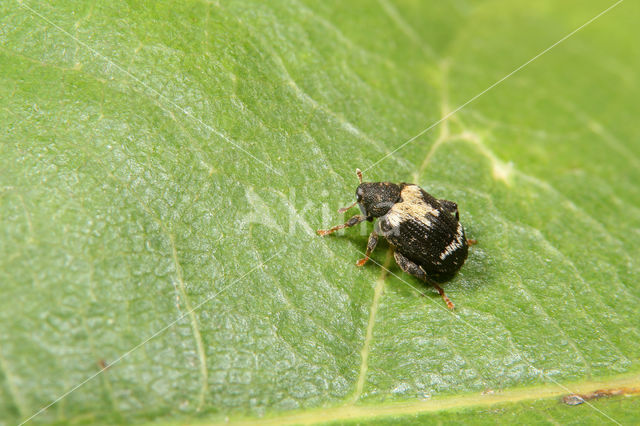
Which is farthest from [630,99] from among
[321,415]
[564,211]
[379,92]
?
[321,415]

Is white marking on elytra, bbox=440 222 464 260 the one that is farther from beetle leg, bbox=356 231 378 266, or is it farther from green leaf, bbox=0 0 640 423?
beetle leg, bbox=356 231 378 266

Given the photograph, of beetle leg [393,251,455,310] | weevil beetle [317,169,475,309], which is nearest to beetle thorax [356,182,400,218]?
weevil beetle [317,169,475,309]

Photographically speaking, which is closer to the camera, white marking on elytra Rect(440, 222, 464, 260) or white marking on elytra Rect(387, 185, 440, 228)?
white marking on elytra Rect(440, 222, 464, 260)

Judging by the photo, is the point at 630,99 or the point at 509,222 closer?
the point at 509,222

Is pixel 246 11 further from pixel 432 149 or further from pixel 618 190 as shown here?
pixel 618 190

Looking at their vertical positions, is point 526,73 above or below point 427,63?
above

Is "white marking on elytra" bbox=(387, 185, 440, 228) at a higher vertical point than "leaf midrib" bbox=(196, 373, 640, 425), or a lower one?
higher
